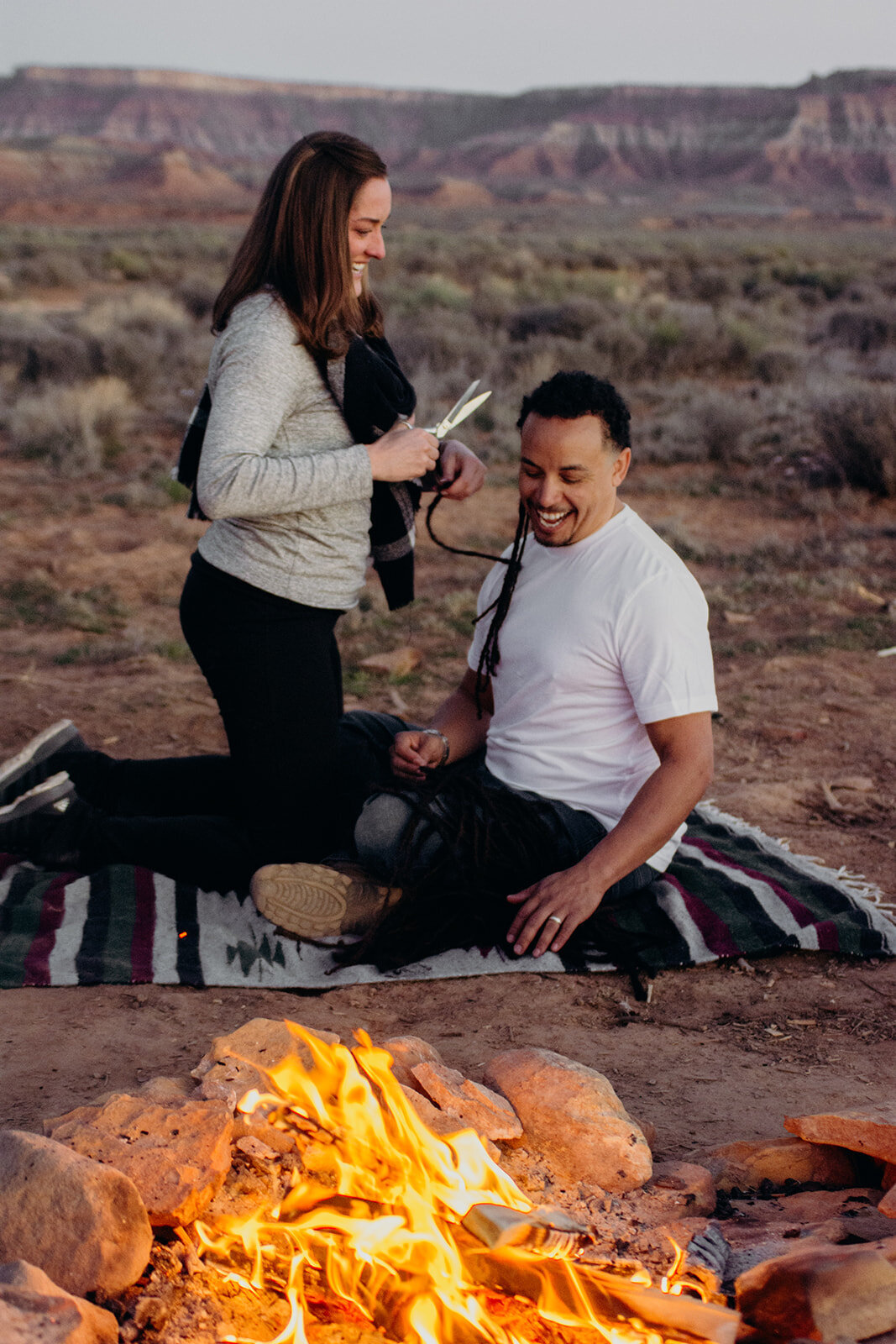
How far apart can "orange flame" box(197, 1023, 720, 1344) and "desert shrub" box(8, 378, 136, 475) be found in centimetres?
856

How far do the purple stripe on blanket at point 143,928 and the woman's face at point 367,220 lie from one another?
71.3 inches

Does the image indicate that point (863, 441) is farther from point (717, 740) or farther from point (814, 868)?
point (814, 868)

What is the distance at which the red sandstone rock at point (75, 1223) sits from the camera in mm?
1818

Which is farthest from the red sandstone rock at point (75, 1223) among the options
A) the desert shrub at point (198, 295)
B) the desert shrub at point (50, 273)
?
the desert shrub at point (50, 273)

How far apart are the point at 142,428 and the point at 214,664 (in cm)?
864

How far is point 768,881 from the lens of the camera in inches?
141

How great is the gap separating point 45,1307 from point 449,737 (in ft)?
7.01

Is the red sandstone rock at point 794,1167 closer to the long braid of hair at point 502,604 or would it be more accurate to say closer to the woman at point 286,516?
the long braid of hair at point 502,604

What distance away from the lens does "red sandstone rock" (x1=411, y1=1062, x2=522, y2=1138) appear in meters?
2.25

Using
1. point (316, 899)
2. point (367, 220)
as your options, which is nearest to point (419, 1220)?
point (316, 899)

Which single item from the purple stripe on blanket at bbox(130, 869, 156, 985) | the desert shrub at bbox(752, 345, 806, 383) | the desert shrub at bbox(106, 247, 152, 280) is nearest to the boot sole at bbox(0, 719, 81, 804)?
the purple stripe on blanket at bbox(130, 869, 156, 985)

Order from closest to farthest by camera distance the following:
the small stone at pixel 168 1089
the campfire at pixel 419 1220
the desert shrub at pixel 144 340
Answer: the campfire at pixel 419 1220
the small stone at pixel 168 1089
the desert shrub at pixel 144 340

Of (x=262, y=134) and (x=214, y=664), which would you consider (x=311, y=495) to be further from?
(x=262, y=134)

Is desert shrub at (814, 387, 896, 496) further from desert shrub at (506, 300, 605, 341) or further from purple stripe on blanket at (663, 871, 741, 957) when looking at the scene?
purple stripe on blanket at (663, 871, 741, 957)
